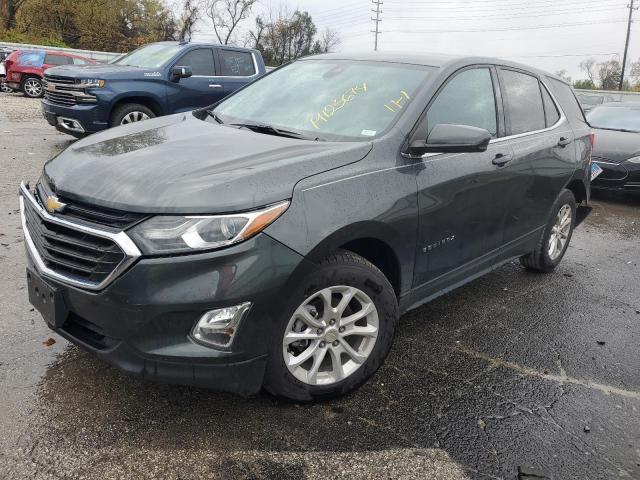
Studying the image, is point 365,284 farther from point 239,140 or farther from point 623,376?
point 623,376

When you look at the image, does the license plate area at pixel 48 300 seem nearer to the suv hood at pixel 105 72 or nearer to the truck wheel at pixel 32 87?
the suv hood at pixel 105 72

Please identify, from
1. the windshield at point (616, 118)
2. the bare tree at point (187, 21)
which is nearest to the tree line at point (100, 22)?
the bare tree at point (187, 21)

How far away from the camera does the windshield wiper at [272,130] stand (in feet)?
10.6

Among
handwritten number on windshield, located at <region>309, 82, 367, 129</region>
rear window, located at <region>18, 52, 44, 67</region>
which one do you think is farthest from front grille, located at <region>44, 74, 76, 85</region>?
rear window, located at <region>18, 52, 44, 67</region>

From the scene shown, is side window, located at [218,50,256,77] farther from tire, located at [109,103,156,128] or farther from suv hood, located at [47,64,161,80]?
tire, located at [109,103,156,128]

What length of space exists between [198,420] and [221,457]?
30 centimetres

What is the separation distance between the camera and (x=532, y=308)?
4414mm

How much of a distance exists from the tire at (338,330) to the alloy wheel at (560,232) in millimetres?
2559

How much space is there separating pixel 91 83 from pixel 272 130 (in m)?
6.60

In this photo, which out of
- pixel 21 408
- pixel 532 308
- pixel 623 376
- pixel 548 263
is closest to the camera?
pixel 21 408

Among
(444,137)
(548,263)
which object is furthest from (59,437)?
(548,263)

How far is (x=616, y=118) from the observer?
984 centimetres

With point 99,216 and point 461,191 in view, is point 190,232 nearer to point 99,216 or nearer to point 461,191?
point 99,216

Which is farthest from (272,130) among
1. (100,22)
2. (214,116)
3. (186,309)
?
(100,22)
